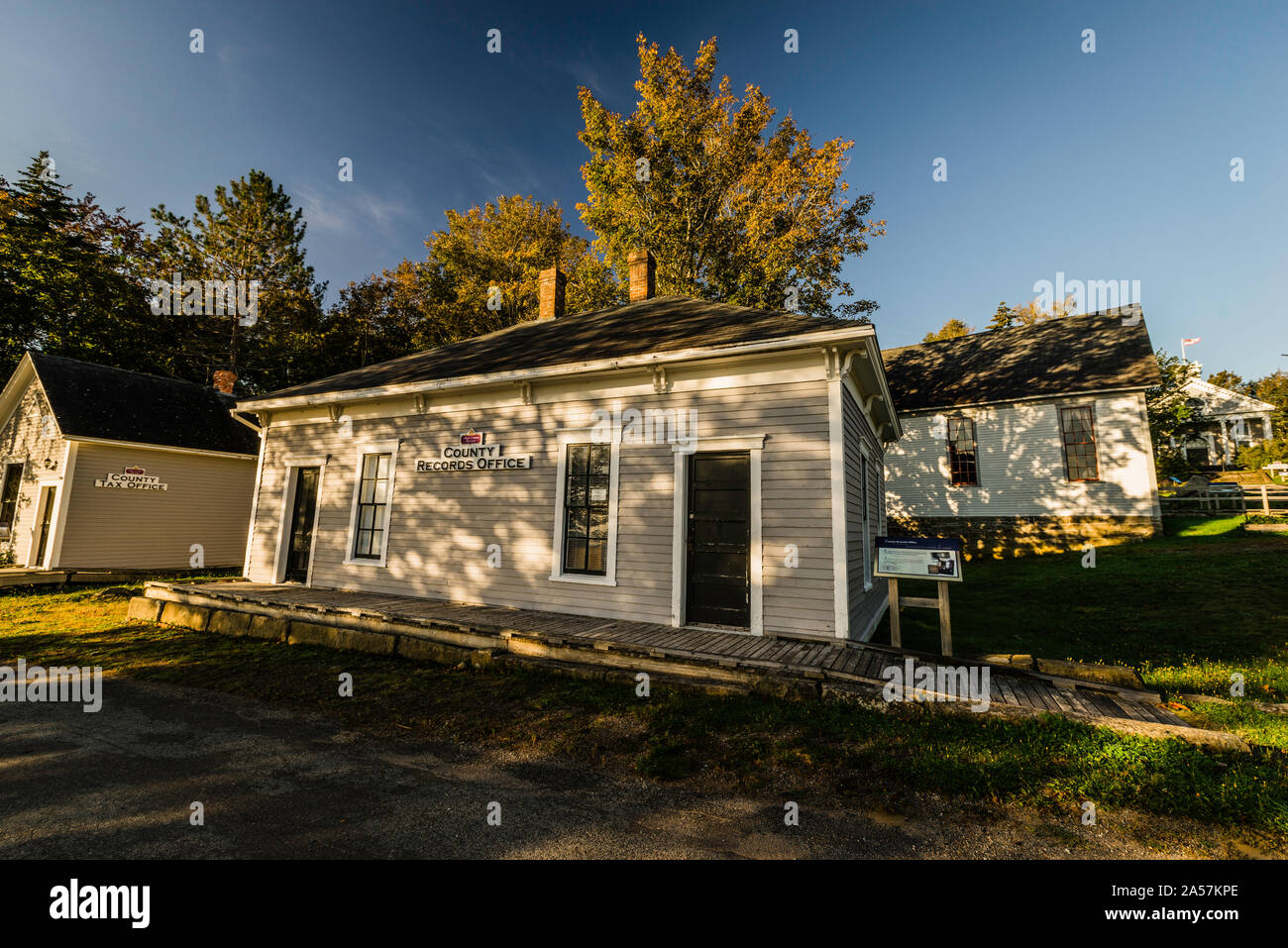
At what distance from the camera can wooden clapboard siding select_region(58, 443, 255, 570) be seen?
14.9m

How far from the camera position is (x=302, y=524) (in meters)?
11.4

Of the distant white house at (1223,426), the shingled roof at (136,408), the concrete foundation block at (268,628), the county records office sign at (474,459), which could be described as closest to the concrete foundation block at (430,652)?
the concrete foundation block at (268,628)

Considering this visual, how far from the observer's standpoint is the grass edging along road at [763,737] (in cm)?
362

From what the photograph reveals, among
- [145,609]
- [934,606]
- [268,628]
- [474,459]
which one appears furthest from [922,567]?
[145,609]

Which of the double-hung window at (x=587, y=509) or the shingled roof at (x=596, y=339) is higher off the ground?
the shingled roof at (x=596, y=339)

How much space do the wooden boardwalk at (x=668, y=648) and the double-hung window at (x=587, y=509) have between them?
0.91 m

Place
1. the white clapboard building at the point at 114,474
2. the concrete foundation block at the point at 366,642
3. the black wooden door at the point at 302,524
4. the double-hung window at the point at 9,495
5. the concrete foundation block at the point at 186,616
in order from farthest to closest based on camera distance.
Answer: the double-hung window at the point at 9,495, the white clapboard building at the point at 114,474, the black wooden door at the point at 302,524, the concrete foundation block at the point at 186,616, the concrete foundation block at the point at 366,642

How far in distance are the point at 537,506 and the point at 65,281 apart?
3103 cm

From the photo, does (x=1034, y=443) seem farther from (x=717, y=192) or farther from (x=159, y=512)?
(x=159, y=512)

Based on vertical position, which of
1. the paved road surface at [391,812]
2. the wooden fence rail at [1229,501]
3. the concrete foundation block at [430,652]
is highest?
the wooden fence rail at [1229,501]

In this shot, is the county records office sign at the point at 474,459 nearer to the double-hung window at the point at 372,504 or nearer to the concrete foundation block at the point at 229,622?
the double-hung window at the point at 372,504

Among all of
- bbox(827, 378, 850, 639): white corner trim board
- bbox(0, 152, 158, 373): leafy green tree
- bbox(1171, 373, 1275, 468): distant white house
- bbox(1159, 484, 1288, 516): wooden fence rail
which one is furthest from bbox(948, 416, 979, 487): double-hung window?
bbox(0, 152, 158, 373): leafy green tree

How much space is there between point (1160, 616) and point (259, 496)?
18.0 meters
